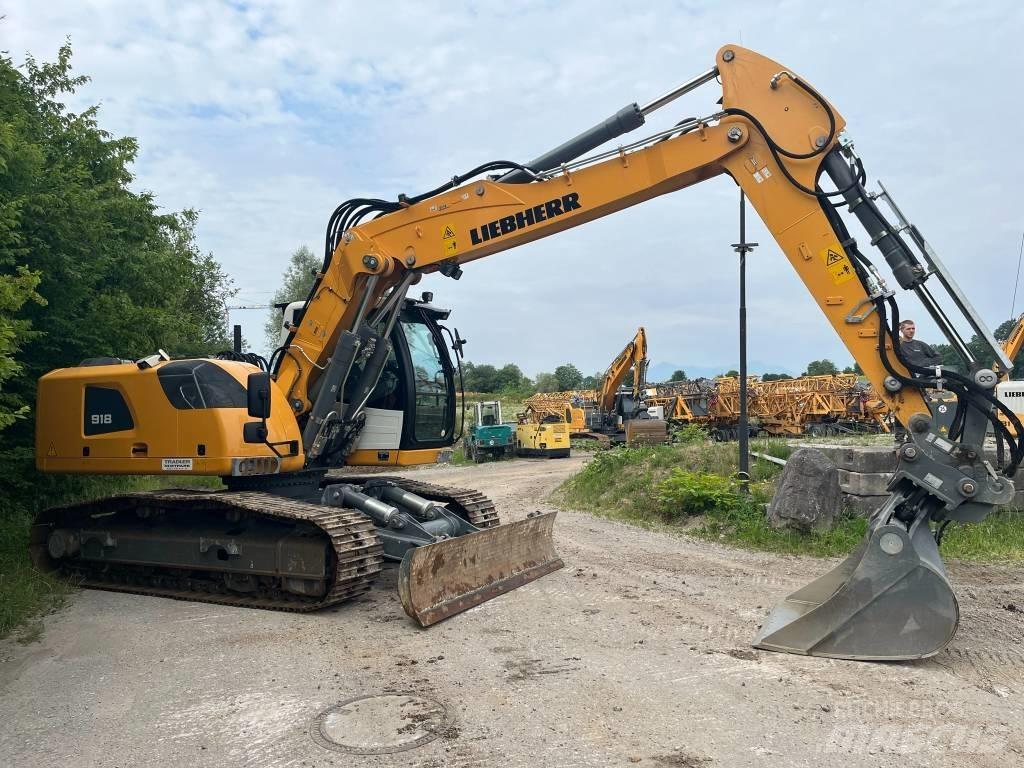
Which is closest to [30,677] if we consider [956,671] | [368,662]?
[368,662]

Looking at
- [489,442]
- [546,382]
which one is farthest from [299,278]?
[546,382]

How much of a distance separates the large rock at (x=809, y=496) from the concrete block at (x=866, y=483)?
7.1 inches

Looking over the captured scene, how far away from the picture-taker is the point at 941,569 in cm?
518

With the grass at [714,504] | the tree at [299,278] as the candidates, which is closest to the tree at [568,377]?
the tree at [299,278]

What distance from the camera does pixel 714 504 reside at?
10719mm

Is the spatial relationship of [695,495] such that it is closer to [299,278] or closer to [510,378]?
[299,278]

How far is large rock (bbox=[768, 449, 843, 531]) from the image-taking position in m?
9.30

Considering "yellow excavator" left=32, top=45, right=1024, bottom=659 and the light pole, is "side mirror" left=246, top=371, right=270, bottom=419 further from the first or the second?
the light pole

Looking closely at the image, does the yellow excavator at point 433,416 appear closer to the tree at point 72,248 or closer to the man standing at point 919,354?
the man standing at point 919,354

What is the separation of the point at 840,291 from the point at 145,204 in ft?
30.0

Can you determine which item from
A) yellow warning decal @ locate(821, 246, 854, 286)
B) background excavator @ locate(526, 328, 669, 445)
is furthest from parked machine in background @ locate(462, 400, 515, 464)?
yellow warning decal @ locate(821, 246, 854, 286)


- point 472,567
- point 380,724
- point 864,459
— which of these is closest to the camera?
point 380,724

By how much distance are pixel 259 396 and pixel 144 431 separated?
1394mm

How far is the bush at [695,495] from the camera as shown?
1065 cm
